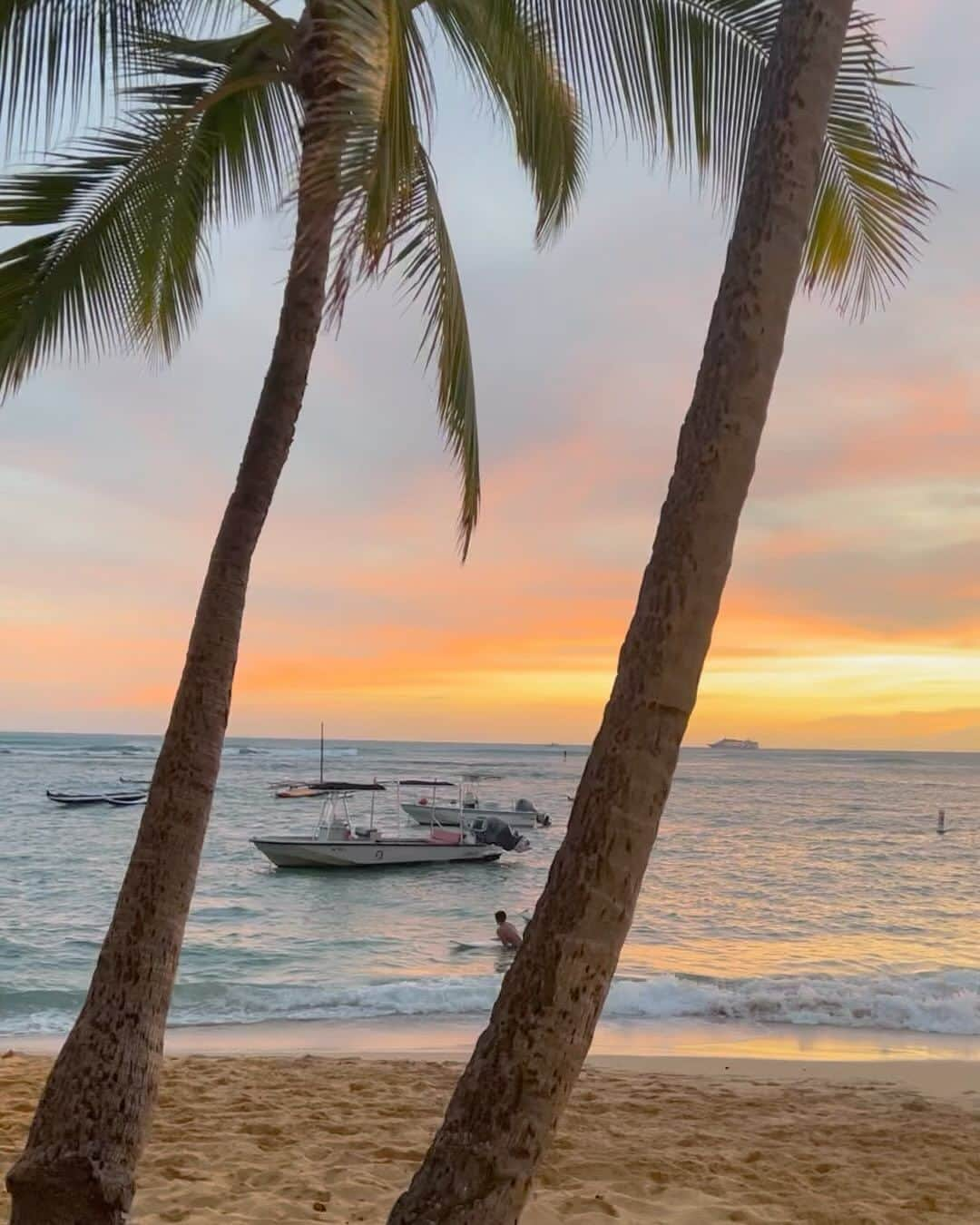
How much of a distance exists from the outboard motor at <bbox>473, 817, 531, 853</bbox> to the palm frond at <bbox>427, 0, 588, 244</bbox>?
1027 inches

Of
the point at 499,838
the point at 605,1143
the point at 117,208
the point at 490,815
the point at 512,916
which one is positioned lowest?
the point at 512,916

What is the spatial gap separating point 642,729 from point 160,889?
93.6 inches

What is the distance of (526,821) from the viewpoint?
42.9 meters

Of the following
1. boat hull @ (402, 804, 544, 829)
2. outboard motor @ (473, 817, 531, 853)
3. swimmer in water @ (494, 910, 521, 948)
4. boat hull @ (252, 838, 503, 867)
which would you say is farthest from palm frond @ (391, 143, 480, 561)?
boat hull @ (402, 804, 544, 829)

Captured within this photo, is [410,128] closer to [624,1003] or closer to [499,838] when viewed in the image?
[624,1003]

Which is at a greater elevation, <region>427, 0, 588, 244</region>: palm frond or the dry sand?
<region>427, 0, 588, 244</region>: palm frond

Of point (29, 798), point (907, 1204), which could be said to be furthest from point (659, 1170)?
point (29, 798)

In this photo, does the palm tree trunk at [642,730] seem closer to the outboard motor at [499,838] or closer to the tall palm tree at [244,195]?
the tall palm tree at [244,195]

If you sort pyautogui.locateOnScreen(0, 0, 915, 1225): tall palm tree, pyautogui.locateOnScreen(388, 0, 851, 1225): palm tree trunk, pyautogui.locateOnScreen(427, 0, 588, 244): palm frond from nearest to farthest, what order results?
pyautogui.locateOnScreen(388, 0, 851, 1225): palm tree trunk, pyautogui.locateOnScreen(0, 0, 915, 1225): tall palm tree, pyautogui.locateOnScreen(427, 0, 588, 244): palm frond

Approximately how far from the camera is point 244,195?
6496 mm

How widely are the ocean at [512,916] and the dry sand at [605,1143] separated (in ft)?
11.0

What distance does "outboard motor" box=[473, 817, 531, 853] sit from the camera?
1260 inches

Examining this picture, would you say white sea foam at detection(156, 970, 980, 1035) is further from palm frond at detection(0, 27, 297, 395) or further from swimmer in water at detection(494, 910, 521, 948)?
palm frond at detection(0, 27, 297, 395)

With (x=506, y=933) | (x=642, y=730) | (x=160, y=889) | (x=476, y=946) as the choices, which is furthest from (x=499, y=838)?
(x=642, y=730)
